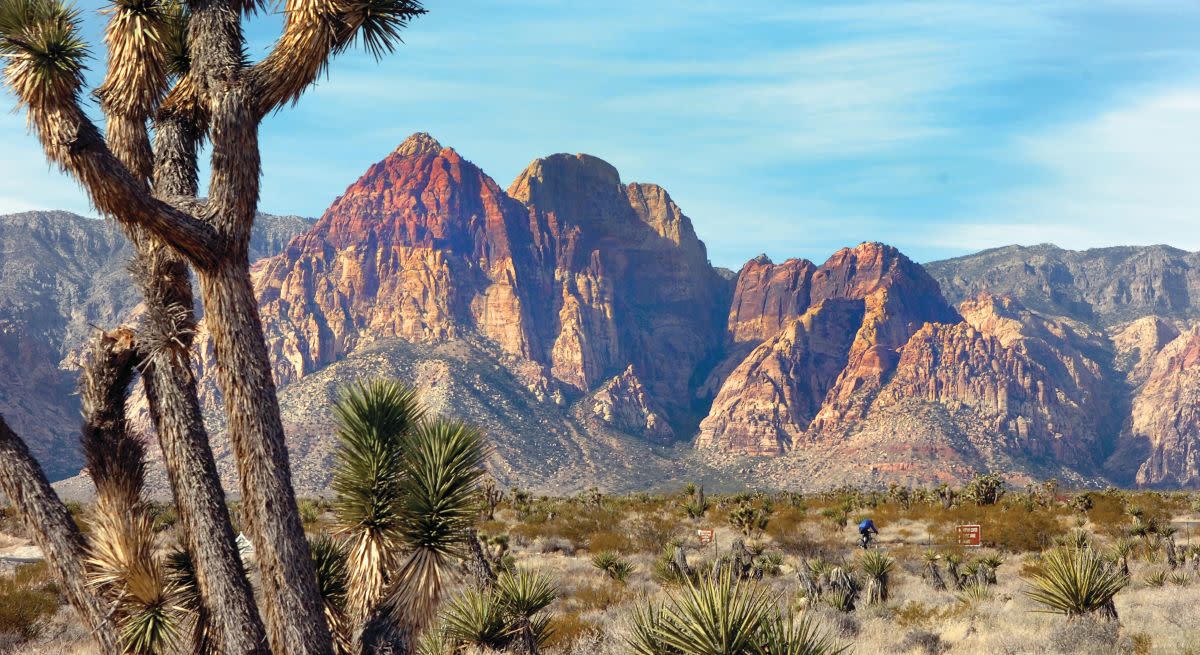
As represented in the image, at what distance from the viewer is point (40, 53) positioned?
708 centimetres

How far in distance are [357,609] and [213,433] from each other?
116525 mm

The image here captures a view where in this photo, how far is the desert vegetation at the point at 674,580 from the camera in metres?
7.91

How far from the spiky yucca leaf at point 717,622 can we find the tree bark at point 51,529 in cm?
477

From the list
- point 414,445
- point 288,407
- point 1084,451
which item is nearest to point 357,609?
point 414,445

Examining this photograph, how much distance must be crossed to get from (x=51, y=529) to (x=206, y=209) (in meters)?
3.32

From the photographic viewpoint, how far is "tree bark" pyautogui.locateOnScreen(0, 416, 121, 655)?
26.0 feet

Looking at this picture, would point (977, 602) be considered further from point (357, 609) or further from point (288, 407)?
point (288, 407)

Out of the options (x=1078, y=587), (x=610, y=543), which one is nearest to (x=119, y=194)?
(x=1078, y=587)

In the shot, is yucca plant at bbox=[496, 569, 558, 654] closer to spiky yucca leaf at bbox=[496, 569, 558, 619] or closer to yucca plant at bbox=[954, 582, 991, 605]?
spiky yucca leaf at bbox=[496, 569, 558, 619]

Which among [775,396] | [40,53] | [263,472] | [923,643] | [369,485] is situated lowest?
[923,643]

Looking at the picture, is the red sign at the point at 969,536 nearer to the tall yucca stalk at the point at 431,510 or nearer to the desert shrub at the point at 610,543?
the desert shrub at the point at 610,543

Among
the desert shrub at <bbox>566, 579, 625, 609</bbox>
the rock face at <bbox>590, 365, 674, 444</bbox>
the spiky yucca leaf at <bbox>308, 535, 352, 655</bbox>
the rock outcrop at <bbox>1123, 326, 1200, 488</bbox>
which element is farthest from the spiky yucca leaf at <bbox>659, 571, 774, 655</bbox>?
the rock outcrop at <bbox>1123, 326, 1200, 488</bbox>

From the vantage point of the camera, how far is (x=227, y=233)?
22.9 feet

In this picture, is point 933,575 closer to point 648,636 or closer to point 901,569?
point 901,569
